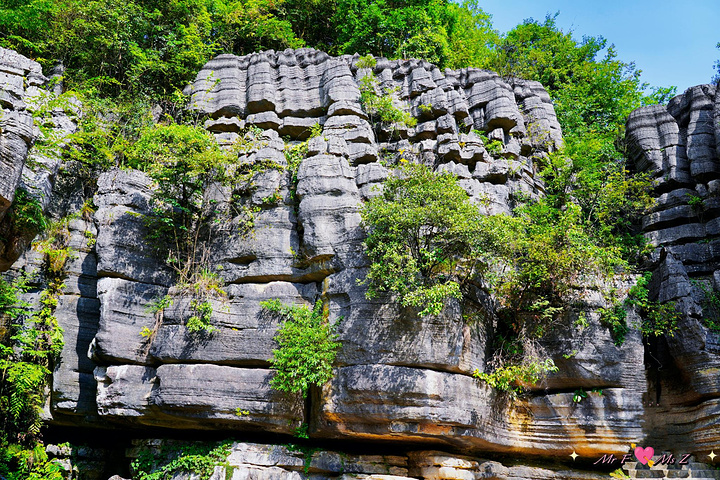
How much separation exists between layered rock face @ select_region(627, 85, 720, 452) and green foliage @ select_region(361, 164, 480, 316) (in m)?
4.80

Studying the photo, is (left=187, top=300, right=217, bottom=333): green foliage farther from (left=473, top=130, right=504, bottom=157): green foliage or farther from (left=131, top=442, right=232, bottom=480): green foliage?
(left=473, top=130, right=504, bottom=157): green foliage

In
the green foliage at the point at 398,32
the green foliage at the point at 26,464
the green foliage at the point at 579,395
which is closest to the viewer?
the green foliage at the point at 26,464

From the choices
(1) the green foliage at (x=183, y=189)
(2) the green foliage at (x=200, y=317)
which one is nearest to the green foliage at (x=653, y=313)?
(1) the green foliage at (x=183, y=189)

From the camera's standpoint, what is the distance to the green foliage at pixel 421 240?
928cm

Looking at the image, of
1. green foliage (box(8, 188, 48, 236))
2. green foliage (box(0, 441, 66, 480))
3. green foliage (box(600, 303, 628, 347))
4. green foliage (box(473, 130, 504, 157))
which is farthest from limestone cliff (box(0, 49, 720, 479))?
green foliage (box(8, 188, 48, 236))

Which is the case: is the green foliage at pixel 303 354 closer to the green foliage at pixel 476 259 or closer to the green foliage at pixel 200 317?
the green foliage at pixel 476 259

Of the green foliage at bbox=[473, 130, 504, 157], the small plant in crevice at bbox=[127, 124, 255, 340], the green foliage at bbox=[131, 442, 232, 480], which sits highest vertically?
the green foliage at bbox=[473, 130, 504, 157]

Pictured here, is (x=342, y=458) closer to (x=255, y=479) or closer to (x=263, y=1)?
(x=255, y=479)

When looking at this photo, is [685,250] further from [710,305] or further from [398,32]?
[398,32]

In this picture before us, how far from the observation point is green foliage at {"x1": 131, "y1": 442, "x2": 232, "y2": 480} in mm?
9531

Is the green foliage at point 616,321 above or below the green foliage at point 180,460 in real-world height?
above

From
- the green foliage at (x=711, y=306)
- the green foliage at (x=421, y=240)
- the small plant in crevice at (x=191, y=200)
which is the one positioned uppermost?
the small plant in crevice at (x=191, y=200)

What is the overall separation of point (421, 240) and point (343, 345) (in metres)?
2.43

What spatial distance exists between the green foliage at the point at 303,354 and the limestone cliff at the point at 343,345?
0.86 ft
